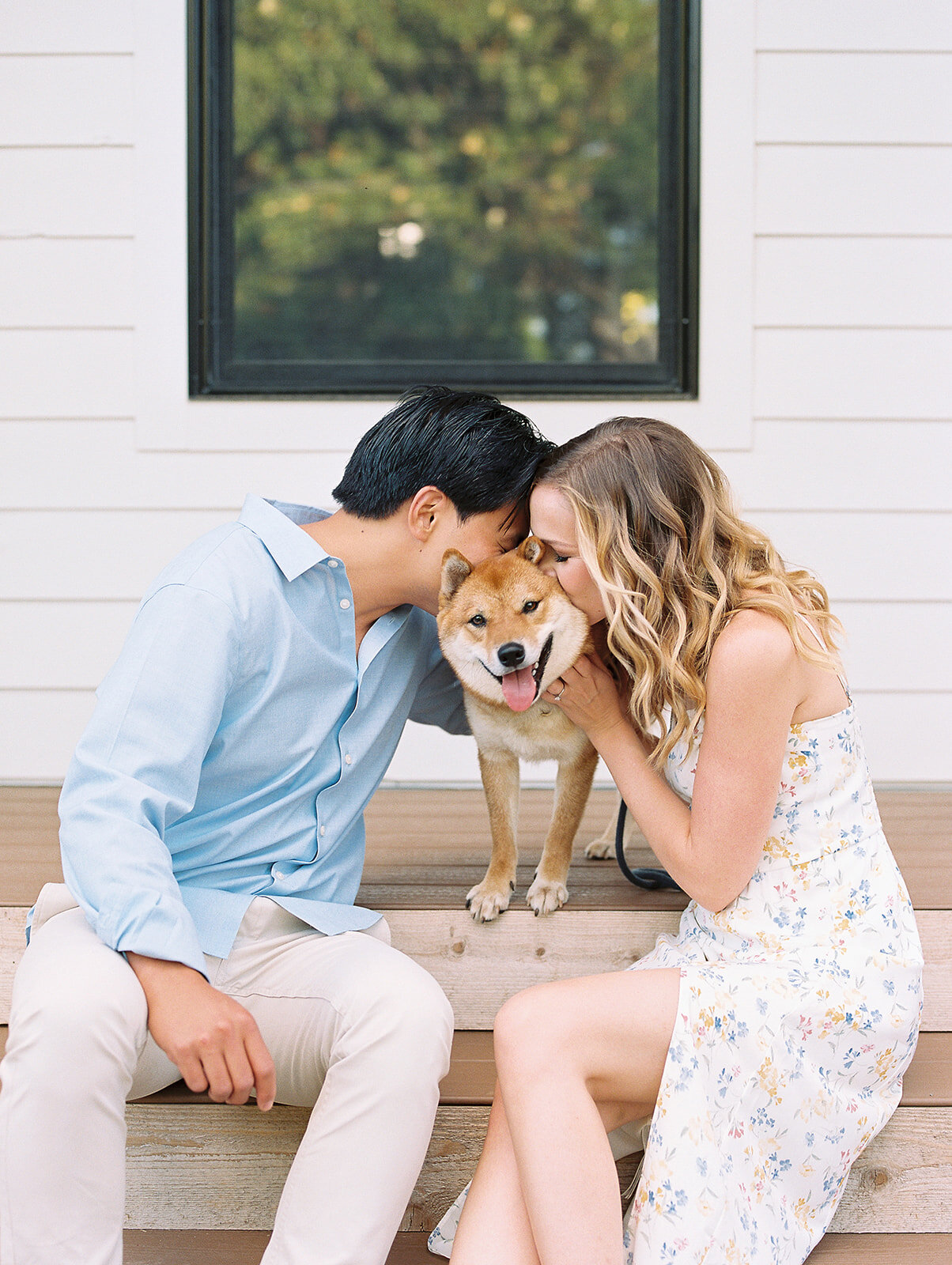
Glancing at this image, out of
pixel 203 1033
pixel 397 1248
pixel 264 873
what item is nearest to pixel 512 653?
pixel 264 873

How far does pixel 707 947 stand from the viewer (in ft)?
4.95

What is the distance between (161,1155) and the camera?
154cm

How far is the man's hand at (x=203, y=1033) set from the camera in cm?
115

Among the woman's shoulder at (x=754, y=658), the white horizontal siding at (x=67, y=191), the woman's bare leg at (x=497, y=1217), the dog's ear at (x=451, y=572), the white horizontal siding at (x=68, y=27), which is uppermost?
the white horizontal siding at (x=68, y=27)

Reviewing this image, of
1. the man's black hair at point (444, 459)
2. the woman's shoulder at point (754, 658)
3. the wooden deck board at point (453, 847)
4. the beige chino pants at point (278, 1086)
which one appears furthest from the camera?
the wooden deck board at point (453, 847)

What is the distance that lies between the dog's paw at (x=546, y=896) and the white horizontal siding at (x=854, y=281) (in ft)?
5.85

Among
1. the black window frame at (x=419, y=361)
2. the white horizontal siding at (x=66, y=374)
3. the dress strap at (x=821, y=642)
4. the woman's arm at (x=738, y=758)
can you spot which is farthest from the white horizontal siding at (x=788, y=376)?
the woman's arm at (x=738, y=758)

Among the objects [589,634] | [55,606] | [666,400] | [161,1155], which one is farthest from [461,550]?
[55,606]

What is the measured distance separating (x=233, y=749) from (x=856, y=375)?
2170 millimetres

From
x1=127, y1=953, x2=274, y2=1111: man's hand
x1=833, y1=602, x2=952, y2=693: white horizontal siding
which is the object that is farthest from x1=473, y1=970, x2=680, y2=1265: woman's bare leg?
x1=833, y1=602, x2=952, y2=693: white horizontal siding

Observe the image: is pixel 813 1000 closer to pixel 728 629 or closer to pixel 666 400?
pixel 728 629

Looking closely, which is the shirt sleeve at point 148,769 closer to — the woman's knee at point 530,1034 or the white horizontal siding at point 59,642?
the woman's knee at point 530,1034

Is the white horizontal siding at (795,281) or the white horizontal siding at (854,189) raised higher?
the white horizontal siding at (854,189)

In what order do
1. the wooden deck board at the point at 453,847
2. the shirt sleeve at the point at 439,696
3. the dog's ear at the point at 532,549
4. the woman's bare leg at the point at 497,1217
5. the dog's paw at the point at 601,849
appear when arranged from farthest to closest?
the dog's paw at the point at 601,849 → the shirt sleeve at the point at 439,696 → the wooden deck board at the point at 453,847 → the dog's ear at the point at 532,549 → the woman's bare leg at the point at 497,1217
